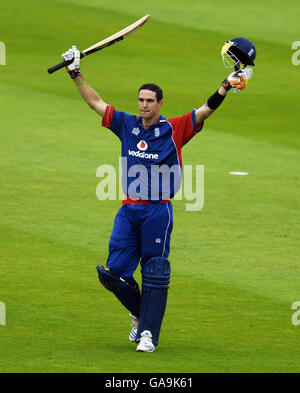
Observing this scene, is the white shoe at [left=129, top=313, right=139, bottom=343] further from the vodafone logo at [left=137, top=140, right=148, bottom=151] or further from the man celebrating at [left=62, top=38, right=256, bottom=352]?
the vodafone logo at [left=137, top=140, right=148, bottom=151]

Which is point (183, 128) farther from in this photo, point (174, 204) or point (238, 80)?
point (174, 204)

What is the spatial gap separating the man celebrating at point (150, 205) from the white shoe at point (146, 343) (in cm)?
3

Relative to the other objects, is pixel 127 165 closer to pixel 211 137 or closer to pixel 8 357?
pixel 8 357

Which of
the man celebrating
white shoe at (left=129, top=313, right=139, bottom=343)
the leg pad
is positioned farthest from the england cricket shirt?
white shoe at (left=129, top=313, right=139, bottom=343)

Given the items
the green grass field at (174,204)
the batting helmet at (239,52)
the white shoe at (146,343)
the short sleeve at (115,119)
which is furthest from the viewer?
the short sleeve at (115,119)

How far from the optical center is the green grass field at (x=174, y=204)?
885 cm

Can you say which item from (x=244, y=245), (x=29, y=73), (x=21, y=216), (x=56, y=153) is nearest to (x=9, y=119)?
(x=56, y=153)

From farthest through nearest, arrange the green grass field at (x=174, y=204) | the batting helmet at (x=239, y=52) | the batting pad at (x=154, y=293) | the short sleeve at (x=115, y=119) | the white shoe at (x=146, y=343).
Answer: the short sleeve at (x=115, y=119) → the batting helmet at (x=239, y=52) → the green grass field at (x=174, y=204) → the batting pad at (x=154, y=293) → the white shoe at (x=146, y=343)

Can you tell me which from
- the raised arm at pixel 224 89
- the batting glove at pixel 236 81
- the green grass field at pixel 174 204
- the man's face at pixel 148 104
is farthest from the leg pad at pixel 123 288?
the batting glove at pixel 236 81

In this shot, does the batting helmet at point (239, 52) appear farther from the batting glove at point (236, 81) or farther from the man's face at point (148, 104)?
the man's face at point (148, 104)

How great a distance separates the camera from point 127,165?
29.2 ft

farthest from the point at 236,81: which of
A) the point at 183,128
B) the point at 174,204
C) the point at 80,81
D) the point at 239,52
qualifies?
the point at 174,204

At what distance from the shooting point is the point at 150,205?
8812 mm

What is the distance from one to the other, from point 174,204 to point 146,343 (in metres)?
6.05
